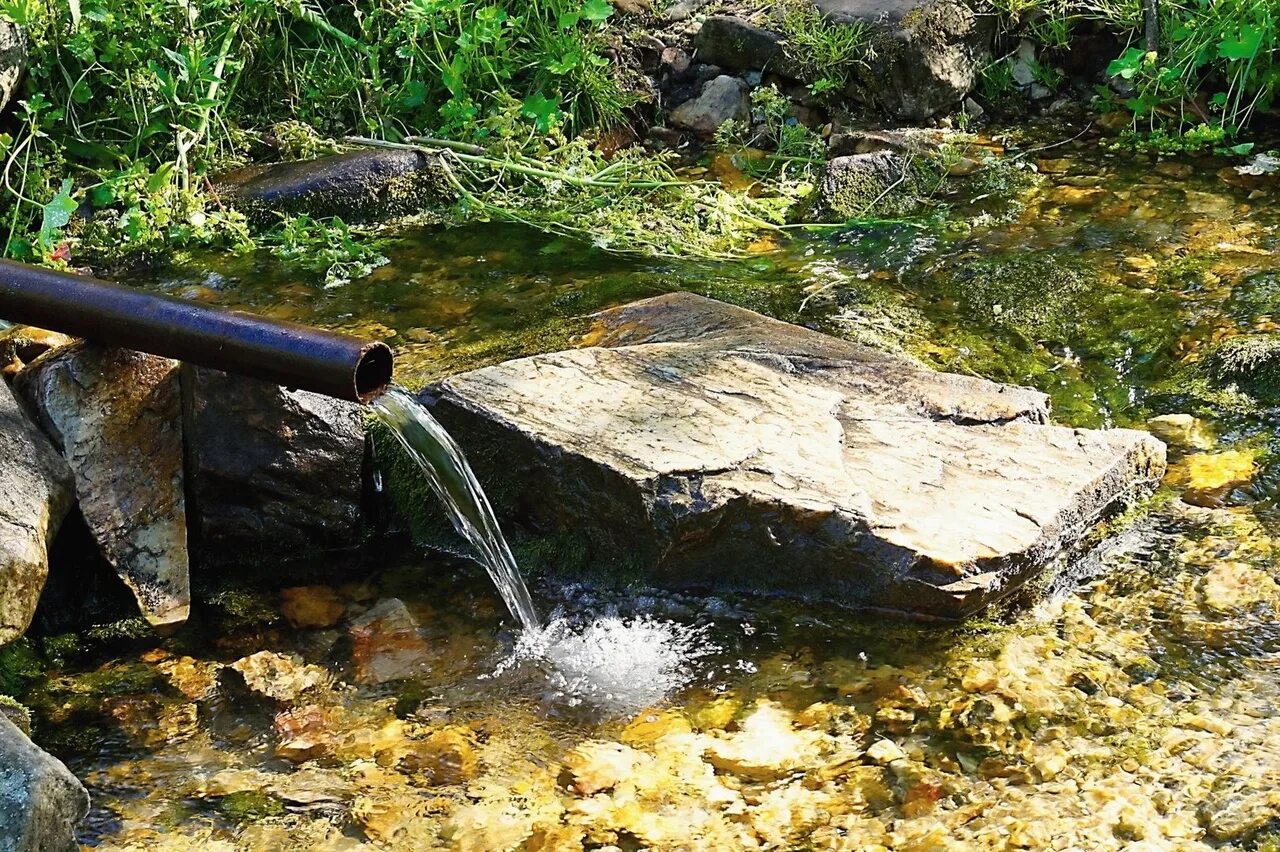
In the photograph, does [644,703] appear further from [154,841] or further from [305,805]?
[154,841]

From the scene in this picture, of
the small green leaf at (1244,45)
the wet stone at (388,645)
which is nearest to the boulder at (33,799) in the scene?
the wet stone at (388,645)

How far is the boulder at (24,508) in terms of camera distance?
306 centimetres

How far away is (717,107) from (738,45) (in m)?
0.37

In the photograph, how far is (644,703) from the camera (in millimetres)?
3086

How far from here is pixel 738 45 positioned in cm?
698

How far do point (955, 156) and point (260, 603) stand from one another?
3951 millimetres

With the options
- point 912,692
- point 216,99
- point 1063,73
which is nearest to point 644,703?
point 912,692

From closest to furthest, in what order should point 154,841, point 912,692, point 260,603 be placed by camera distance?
point 154,841 → point 912,692 → point 260,603

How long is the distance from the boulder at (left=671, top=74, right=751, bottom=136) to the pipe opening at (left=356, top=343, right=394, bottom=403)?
388cm

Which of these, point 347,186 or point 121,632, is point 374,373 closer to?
point 121,632

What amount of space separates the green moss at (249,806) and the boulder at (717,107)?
4855 mm

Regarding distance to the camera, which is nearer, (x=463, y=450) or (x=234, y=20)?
(x=463, y=450)

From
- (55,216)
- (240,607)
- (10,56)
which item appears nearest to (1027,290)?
(240,607)

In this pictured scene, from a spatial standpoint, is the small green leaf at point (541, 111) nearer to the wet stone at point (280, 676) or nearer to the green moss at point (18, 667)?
the wet stone at point (280, 676)
